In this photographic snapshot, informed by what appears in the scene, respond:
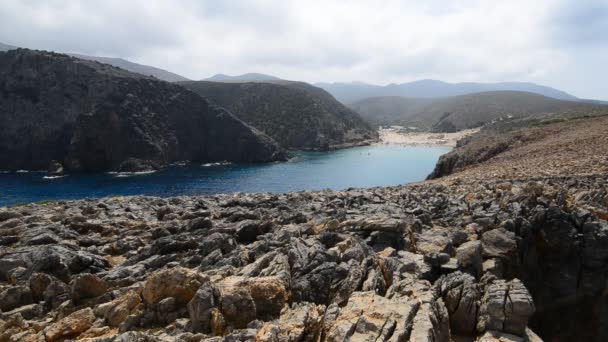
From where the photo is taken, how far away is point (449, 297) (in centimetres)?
1402

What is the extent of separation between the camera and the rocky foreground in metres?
12.1

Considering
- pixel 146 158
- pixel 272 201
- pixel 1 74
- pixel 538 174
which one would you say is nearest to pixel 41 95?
pixel 1 74

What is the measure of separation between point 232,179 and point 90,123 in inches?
2208

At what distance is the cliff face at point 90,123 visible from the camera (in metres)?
128

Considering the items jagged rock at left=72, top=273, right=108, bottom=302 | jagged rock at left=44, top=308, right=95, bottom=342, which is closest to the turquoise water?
jagged rock at left=72, top=273, right=108, bottom=302

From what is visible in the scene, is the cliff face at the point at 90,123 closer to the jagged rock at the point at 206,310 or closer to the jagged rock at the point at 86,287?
the jagged rock at the point at 86,287

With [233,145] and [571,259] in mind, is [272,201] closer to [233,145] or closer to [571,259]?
[571,259]

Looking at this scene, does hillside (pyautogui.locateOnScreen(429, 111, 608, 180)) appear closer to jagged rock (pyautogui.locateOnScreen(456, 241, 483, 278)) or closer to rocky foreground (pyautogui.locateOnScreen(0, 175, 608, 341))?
rocky foreground (pyautogui.locateOnScreen(0, 175, 608, 341))

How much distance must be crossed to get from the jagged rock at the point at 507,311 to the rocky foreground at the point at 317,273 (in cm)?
4

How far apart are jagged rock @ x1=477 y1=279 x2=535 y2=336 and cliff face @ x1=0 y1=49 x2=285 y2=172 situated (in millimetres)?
130370

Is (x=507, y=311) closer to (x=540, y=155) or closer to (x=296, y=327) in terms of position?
(x=296, y=327)

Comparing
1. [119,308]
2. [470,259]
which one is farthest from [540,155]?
[119,308]

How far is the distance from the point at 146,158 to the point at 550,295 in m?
127

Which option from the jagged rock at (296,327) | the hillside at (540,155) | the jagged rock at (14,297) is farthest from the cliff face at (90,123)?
the jagged rock at (296,327)
